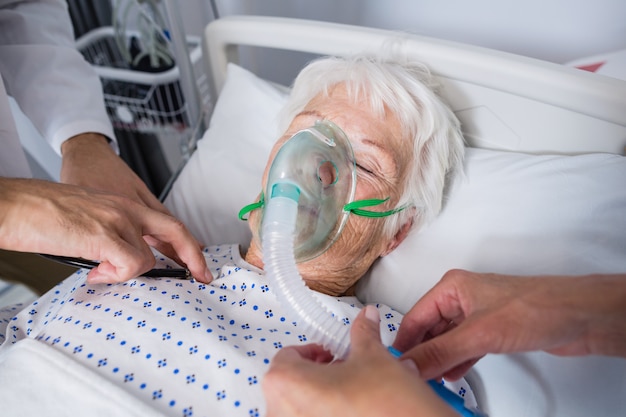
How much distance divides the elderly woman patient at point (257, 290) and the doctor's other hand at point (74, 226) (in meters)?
0.12

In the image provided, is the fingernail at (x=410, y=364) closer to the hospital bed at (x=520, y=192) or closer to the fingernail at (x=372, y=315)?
the fingernail at (x=372, y=315)

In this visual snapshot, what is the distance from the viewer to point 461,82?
4.11 ft

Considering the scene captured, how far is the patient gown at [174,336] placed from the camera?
0.85m

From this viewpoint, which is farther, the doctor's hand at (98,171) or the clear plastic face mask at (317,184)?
the doctor's hand at (98,171)

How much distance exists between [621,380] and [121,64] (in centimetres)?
240

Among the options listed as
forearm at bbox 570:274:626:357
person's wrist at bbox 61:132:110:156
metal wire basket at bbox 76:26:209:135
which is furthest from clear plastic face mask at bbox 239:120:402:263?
metal wire basket at bbox 76:26:209:135

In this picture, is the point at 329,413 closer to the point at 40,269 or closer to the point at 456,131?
the point at 456,131

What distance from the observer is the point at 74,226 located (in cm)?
94

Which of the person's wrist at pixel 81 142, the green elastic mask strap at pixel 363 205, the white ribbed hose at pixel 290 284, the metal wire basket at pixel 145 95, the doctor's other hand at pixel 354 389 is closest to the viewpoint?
the doctor's other hand at pixel 354 389

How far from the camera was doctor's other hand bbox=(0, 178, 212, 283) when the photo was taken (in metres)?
0.94

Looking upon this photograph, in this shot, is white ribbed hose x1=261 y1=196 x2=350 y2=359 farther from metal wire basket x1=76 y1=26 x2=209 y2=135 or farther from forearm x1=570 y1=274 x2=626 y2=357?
metal wire basket x1=76 y1=26 x2=209 y2=135

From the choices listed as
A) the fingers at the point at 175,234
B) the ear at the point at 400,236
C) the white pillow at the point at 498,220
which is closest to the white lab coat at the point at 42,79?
the white pillow at the point at 498,220

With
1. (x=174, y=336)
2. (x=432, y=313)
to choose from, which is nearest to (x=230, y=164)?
(x=174, y=336)

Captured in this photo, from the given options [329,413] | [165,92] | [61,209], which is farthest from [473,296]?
[165,92]
